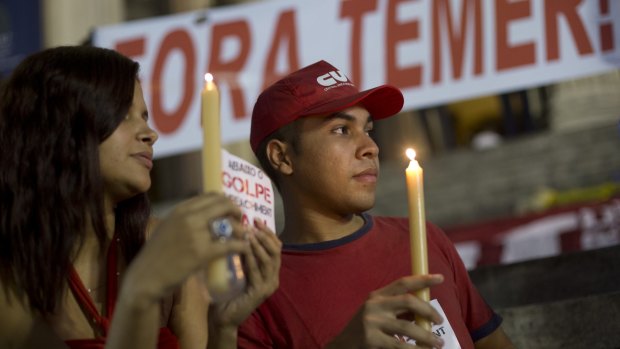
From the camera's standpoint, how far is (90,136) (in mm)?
3170

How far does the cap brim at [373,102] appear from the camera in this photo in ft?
11.9

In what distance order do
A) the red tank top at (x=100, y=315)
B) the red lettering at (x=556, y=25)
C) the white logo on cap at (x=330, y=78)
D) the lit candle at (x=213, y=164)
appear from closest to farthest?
the lit candle at (x=213, y=164)
the red tank top at (x=100, y=315)
the white logo on cap at (x=330, y=78)
the red lettering at (x=556, y=25)

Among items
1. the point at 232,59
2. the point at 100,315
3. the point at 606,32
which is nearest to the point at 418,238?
the point at 100,315

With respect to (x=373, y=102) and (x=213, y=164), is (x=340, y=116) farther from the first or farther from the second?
(x=213, y=164)

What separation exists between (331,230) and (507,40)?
5334mm

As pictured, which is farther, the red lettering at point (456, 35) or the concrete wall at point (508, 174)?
the concrete wall at point (508, 174)

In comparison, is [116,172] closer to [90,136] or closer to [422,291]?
[90,136]

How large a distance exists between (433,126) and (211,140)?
20277 mm

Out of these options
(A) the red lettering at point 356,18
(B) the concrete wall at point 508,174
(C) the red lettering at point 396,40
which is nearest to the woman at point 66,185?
(C) the red lettering at point 396,40

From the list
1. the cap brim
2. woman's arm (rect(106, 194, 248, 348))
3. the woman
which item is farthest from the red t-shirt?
woman's arm (rect(106, 194, 248, 348))

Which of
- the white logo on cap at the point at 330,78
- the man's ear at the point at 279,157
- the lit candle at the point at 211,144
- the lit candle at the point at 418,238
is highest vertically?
the lit candle at the point at 211,144

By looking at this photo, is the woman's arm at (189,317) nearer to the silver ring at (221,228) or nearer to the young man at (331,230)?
the young man at (331,230)

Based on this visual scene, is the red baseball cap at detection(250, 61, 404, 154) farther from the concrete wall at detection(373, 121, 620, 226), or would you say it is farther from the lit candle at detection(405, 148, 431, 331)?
the concrete wall at detection(373, 121, 620, 226)

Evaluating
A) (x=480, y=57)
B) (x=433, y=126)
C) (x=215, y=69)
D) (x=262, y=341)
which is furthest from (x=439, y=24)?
(x=433, y=126)
